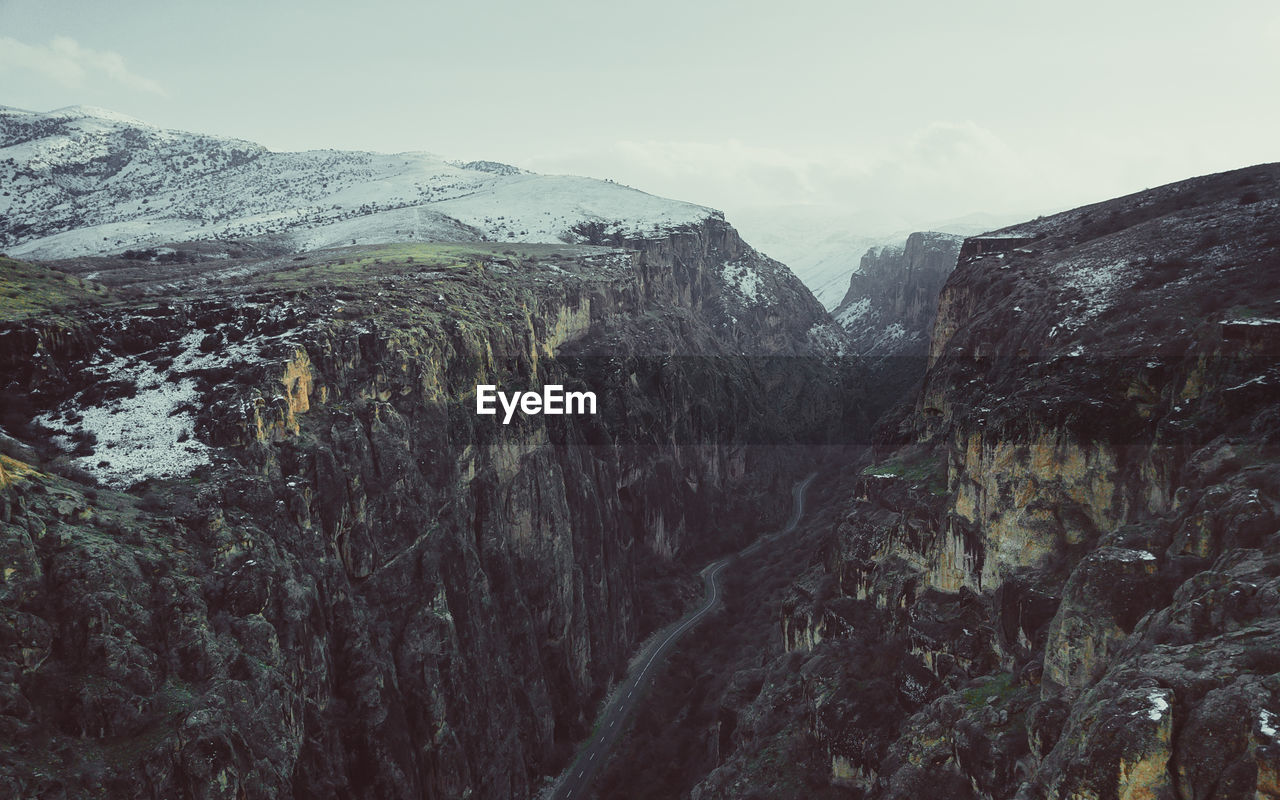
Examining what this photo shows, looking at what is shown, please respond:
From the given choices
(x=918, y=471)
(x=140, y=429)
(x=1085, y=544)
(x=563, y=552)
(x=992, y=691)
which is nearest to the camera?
(x=992, y=691)

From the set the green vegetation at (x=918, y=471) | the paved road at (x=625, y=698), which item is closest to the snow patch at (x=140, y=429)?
the paved road at (x=625, y=698)

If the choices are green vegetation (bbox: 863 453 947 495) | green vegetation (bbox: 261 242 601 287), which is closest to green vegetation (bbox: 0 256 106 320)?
green vegetation (bbox: 261 242 601 287)

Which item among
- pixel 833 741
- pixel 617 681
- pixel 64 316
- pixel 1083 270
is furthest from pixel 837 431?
pixel 64 316

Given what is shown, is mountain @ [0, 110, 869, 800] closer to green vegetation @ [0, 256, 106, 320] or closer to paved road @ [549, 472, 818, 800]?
green vegetation @ [0, 256, 106, 320]

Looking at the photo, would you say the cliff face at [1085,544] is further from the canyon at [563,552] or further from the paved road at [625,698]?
the paved road at [625,698]

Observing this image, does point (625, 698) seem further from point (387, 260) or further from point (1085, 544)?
point (387, 260)

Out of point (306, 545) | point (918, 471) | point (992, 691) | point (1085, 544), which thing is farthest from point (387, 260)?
point (1085, 544)

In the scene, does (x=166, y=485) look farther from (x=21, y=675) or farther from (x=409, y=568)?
(x=409, y=568)
